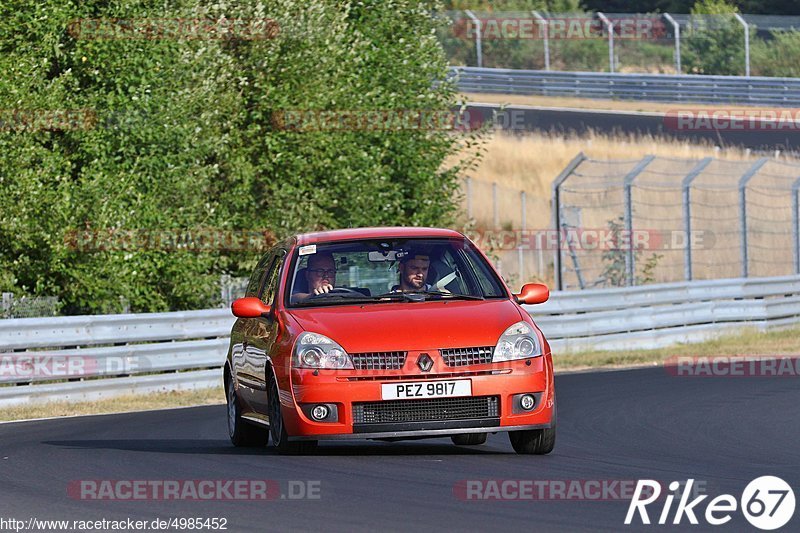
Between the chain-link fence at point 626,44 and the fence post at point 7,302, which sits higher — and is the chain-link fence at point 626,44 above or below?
above

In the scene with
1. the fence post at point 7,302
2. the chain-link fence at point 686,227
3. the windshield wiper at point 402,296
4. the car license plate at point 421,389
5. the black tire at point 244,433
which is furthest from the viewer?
the chain-link fence at point 686,227

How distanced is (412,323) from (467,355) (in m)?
0.41

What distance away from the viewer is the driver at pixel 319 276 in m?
11.1

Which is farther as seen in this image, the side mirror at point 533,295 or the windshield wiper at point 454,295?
the side mirror at point 533,295

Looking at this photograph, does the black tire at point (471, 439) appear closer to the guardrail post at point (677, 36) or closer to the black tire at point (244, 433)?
the black tire at point (244, 433)

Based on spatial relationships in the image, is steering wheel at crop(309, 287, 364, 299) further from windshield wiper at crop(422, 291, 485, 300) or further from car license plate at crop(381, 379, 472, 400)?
car license plate at crop(381, 379, 472, 400)

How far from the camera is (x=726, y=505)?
7855 mm

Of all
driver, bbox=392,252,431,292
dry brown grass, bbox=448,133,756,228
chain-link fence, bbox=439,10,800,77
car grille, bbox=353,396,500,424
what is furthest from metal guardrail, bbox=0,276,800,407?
chain-link fence, bbox=439,10,800,77

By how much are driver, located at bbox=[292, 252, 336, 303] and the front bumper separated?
0.99m

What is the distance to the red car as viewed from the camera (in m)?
Answer: 10.0

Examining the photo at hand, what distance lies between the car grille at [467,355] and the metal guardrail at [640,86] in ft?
120

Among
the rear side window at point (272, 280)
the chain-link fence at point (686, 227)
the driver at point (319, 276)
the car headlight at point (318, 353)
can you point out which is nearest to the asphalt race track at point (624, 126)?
the chain-link fence at point (686, 227)

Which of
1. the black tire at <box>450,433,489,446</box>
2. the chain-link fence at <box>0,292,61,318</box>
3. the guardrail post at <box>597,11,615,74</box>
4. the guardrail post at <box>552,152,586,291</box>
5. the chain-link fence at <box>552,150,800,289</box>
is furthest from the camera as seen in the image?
the guardrail post at <box>597,11,615,74</box>

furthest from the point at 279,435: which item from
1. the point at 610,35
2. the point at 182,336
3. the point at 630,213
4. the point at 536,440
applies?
the point at 610,35
